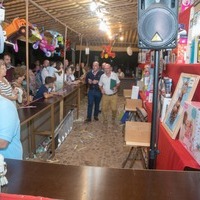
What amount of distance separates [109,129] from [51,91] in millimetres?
1636

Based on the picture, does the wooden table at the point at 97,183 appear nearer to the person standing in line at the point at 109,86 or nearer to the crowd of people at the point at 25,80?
the crowd of people at the point at 25,80

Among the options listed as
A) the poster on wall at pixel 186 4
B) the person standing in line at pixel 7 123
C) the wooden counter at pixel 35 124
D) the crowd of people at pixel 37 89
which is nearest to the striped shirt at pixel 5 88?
the crowd of people at pixel 37 89

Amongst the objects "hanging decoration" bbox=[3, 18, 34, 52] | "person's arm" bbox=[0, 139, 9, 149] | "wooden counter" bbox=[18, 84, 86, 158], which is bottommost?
"wooden counter" bbox=[18, 84, 86, 158]

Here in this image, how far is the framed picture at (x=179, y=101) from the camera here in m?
2.26

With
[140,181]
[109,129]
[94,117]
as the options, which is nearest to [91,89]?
[94,117]

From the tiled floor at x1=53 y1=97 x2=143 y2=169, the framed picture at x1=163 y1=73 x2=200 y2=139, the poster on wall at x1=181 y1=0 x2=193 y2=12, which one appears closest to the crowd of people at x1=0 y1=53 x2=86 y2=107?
the tiled floor at x1=53 y1=97 x2=143 y2=169

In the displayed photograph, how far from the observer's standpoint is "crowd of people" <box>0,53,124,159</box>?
5.19 ft

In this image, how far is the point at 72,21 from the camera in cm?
668

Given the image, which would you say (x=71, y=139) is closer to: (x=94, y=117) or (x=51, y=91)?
(x=51, y=91)

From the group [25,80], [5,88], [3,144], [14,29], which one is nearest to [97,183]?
[3,144]

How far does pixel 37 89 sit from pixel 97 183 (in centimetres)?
549

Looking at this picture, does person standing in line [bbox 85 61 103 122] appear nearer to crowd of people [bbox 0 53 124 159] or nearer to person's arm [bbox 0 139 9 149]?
crowd of people [bbox 0 53 124 159]

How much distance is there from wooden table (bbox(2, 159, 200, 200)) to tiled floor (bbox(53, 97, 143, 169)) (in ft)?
8.31

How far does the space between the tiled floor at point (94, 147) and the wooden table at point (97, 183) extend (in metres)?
2.53
